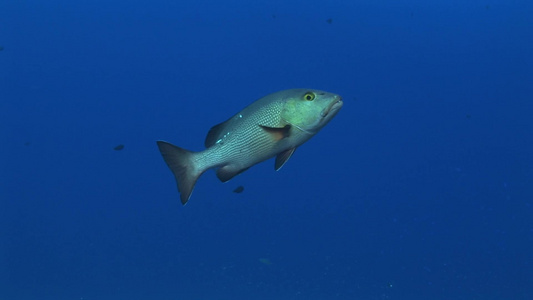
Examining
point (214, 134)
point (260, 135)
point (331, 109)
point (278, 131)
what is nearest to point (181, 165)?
point (214, 134)

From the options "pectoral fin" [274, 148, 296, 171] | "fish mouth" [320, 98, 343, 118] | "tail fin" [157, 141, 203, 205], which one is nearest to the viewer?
"fish mouth" [320, 98, 343, 118]

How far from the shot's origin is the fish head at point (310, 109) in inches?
110

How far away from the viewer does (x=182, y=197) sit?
302 cm

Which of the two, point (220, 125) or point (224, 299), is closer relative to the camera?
point (220, 125)

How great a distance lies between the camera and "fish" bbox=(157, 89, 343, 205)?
281 cm

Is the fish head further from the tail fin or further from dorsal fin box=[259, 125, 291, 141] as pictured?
the tail fin

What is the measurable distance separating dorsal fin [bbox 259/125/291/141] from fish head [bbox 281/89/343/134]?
58mm

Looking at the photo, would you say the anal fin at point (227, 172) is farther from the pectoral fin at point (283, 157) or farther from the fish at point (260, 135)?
the pectoral fin at point (283, 157)

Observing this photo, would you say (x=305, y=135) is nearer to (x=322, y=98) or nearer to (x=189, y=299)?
(x=322, y=98)

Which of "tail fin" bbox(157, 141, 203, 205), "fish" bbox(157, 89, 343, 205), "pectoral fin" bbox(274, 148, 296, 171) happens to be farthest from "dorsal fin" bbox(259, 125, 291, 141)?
"tail fin" bbox(157, 141, 203, 205)

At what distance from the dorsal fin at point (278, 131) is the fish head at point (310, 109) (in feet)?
0.19

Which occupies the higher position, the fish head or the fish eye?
the fish eye

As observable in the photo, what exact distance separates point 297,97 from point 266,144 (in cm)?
31

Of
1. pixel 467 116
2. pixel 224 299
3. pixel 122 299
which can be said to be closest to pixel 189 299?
pixel 224 299
